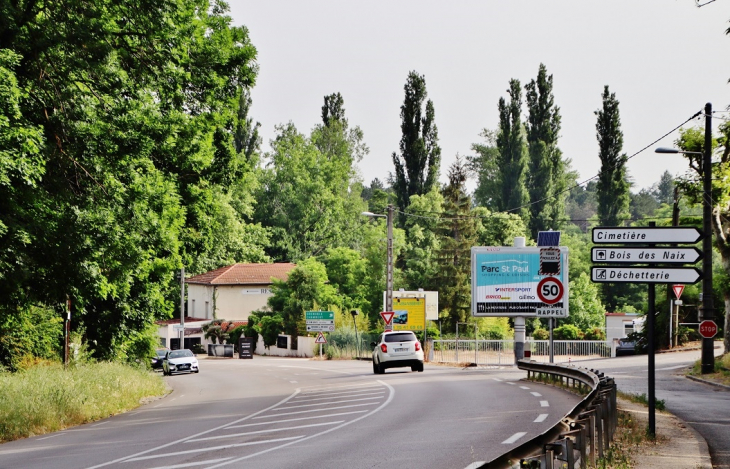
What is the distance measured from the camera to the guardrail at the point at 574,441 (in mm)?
7176

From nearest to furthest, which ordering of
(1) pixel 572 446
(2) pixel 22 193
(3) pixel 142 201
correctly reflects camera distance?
(1) pixel 572 446 → (2) pixel 22 193 → (3) pixel 142 201

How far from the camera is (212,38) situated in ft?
85.9

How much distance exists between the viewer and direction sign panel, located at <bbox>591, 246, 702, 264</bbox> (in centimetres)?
1248

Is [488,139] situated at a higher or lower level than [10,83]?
higher

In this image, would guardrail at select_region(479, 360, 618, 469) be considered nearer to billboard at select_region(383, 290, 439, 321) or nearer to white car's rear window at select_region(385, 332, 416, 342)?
white car's rear window at select_region(385, 332, 416, 342)

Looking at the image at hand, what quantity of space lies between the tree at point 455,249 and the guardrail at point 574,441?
61.5 m

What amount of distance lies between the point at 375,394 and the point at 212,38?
452 inches

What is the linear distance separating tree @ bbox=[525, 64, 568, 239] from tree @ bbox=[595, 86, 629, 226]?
6.07m

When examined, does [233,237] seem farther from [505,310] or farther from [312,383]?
[312,383]

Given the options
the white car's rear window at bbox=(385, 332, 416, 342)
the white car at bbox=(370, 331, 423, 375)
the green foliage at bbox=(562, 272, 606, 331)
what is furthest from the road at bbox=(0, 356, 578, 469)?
the green foliage at bbox=(562, 272, 606, 331)

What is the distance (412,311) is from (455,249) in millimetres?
21831

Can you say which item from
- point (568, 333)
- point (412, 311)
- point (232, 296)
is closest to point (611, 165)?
point (568, 333)

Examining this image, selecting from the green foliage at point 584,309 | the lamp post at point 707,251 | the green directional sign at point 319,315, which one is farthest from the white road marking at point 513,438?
the green foliage at point 584,309

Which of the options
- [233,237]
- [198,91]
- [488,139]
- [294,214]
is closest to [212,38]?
[198,91]
